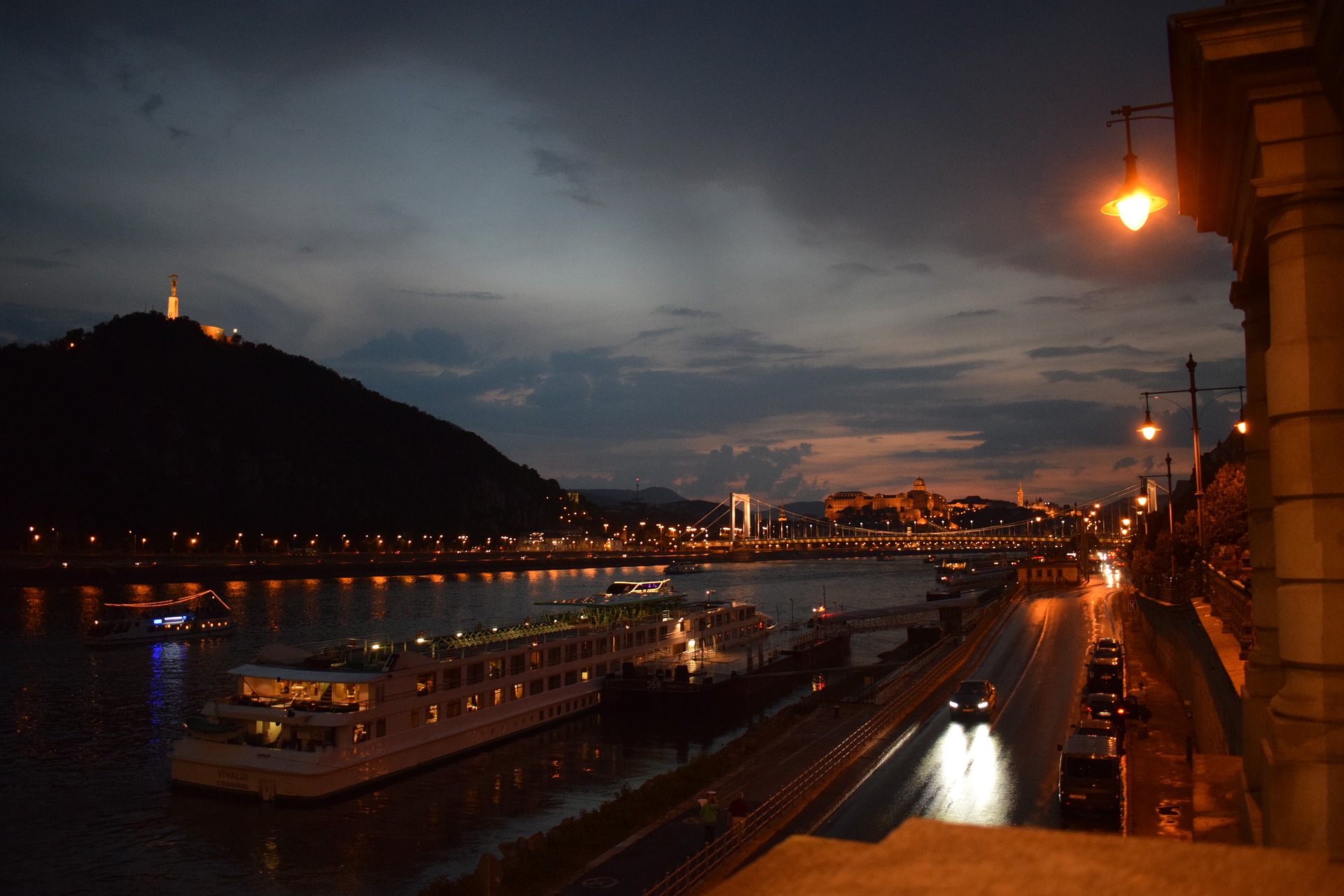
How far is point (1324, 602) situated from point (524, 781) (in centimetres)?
2717

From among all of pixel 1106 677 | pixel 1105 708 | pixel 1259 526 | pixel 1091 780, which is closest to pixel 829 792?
pixel 1091 780

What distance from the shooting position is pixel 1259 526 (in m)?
8.30

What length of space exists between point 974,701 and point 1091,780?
379 inches

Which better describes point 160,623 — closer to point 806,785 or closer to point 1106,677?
point 806,785

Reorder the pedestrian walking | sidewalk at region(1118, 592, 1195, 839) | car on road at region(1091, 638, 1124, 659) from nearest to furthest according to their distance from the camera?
1. sidewalk at region(1118, 592, 1195, 839)
2. the pedestrian walking
3. car on road at region(1091, 638, 1124, 659)

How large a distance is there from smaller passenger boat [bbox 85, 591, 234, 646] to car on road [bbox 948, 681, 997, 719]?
172 ft

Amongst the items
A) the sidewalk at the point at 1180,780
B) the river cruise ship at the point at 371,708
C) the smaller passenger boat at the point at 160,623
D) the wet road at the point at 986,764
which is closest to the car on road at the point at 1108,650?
the wet road at the point at 986,764

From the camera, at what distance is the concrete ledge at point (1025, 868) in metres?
2.65

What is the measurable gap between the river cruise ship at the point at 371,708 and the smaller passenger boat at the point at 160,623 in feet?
107

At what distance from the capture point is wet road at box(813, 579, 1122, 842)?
17.1 m

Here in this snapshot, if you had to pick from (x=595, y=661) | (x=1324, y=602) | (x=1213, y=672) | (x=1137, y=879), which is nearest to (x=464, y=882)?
(x=1213, y=672)

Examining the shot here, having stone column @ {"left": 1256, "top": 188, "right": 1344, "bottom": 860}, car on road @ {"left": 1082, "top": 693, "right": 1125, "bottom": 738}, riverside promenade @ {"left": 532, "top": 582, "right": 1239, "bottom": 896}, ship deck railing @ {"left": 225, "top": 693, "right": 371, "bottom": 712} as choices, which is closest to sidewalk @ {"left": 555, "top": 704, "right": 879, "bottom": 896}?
riverside promenade @ {"left": 532, "top": 582, "right": 1239, "bottom": 896}

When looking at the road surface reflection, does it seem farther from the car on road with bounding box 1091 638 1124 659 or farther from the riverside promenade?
the car on road with bounding box 1091 638 1124 659

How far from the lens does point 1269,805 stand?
18.8ft
